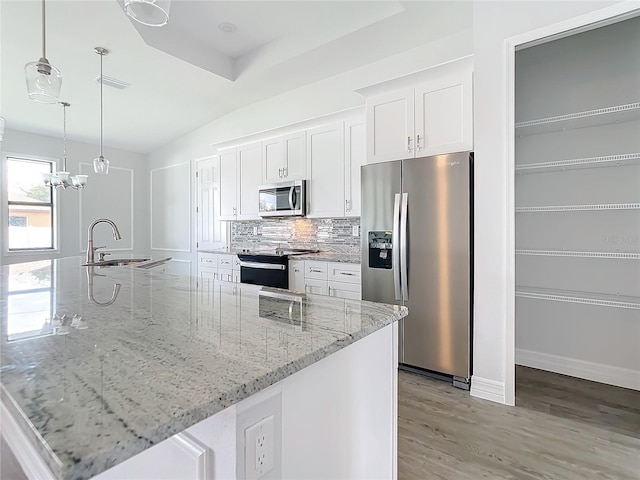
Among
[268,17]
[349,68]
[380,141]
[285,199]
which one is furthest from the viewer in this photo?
[285,199]

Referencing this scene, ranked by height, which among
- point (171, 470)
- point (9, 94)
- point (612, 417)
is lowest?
point (612, 417)

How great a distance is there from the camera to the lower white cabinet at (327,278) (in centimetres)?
325

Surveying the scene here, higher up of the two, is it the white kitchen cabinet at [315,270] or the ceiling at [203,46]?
the ceiling at [203,46]

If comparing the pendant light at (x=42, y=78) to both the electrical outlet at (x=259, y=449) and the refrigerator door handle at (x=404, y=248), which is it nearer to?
the electrical outlet at (x=259, y=449)

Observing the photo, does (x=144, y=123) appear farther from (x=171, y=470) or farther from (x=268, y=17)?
(x=171, y=470)

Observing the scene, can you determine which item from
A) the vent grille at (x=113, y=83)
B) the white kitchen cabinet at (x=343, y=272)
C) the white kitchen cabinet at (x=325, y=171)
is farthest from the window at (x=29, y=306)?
the vent grille at (x=113, y=83)

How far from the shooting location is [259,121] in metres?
4.88

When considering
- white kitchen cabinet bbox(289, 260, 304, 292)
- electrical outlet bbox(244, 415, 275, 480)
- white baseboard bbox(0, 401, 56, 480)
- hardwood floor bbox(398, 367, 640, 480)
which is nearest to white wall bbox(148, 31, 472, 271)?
white kitchen cabinet bbox(289, 260, 304, 292)

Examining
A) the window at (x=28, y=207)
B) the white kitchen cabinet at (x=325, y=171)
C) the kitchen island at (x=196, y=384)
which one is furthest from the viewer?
the window at (x=28, y=207)

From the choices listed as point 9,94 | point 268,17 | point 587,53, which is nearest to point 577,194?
point 587,53

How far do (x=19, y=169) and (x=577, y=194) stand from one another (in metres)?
7.40

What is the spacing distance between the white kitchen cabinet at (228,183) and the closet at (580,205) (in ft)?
11.6

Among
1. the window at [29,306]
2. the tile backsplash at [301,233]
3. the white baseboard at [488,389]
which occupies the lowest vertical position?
the white baseboard at [488,389]

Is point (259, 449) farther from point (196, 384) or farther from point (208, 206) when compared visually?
point (208, 206)
